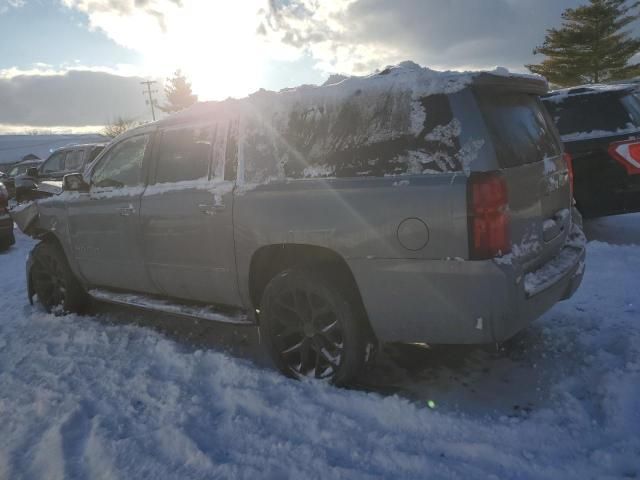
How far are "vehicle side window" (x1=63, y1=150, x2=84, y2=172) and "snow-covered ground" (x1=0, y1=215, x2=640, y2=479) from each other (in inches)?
373

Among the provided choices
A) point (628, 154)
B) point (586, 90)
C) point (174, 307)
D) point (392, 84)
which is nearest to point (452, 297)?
point (392, 84)

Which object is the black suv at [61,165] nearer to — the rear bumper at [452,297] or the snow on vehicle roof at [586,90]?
the snow on vehicle roof at [586,90]

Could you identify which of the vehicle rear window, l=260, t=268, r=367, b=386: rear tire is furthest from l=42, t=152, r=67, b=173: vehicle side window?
the vehicle rear window

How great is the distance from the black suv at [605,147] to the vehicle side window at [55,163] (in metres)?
12.0

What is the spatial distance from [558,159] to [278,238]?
1919 millimetres

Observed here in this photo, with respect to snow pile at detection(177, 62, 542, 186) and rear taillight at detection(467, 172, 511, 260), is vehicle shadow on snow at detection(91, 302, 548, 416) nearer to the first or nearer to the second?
rear taillight at detection(467, 172, 511, 260)

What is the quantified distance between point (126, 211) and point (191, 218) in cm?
85

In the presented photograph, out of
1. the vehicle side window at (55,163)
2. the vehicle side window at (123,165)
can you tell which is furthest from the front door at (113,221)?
the vehicle side window at (55,163)

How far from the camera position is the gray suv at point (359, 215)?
2.46 meters

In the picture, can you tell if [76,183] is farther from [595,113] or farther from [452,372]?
[595,113]

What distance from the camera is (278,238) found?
299 centimetres

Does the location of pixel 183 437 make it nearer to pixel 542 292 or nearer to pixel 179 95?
pixel 542 292

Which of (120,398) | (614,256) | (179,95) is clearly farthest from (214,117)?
(179,95)

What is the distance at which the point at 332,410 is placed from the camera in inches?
109
